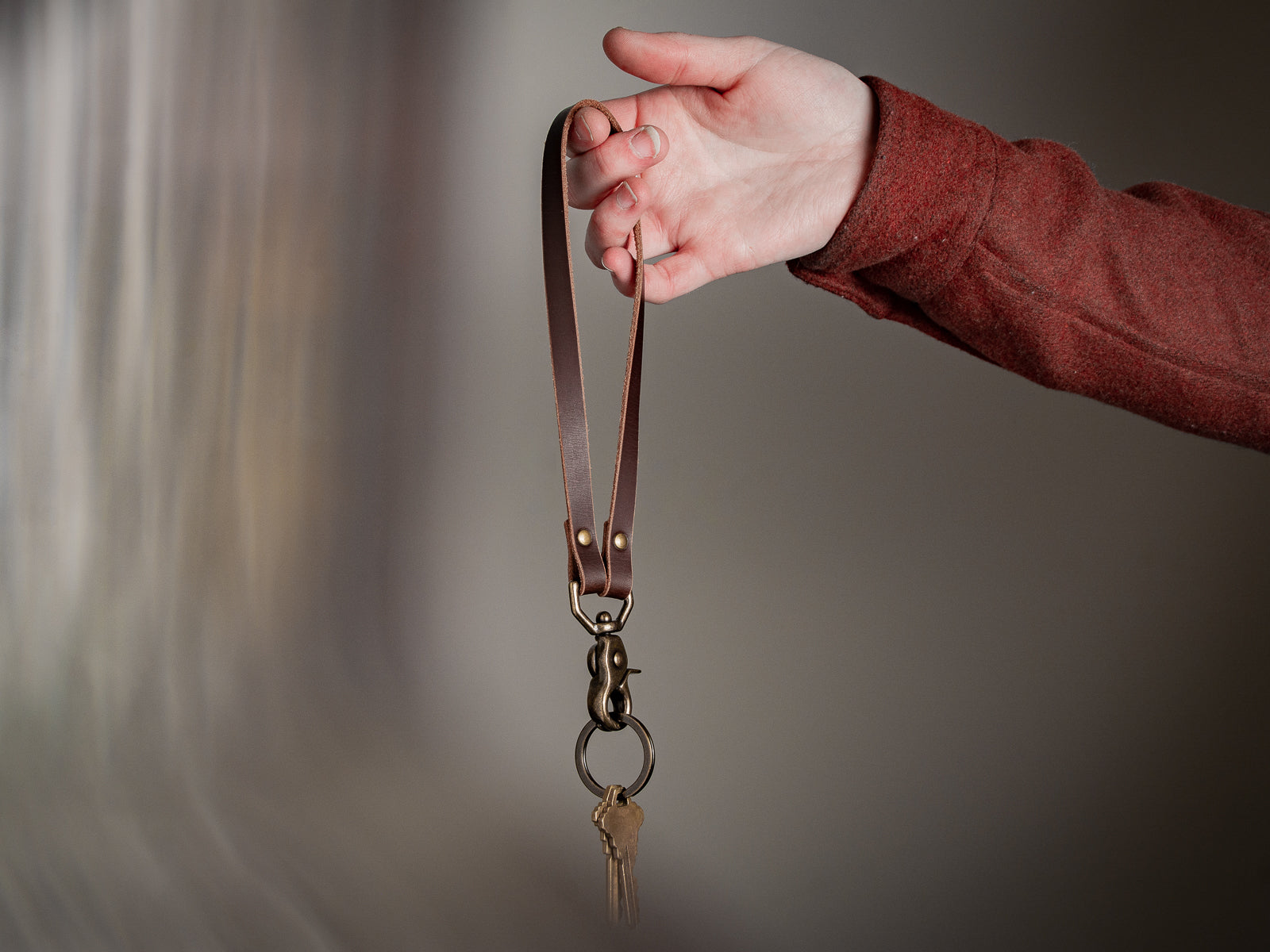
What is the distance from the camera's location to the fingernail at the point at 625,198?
963 millimetres

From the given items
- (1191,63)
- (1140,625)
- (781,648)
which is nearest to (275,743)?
(781,648)

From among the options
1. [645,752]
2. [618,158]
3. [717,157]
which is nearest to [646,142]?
[618,158]

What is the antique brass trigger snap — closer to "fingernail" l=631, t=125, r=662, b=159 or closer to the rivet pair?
the rivet pair

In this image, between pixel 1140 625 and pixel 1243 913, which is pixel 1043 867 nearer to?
pixel 1243 913

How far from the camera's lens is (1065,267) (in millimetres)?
979

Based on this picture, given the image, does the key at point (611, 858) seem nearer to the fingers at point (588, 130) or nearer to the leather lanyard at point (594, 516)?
the leather lanyard at point (594, 516)

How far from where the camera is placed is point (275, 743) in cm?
188

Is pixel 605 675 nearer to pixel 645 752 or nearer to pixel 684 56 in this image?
pixel 645 752

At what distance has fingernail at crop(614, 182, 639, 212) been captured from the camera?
963 mm

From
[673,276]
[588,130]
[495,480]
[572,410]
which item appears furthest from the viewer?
[495,480]

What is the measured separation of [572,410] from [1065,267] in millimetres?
467

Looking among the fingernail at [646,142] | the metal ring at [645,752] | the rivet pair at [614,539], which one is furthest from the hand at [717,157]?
the metal ring at [645,752]

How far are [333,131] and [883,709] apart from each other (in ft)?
4.51

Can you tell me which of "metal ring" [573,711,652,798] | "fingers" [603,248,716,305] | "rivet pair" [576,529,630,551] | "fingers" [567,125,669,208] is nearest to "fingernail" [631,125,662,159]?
"fingers" [567,125,669,208]
